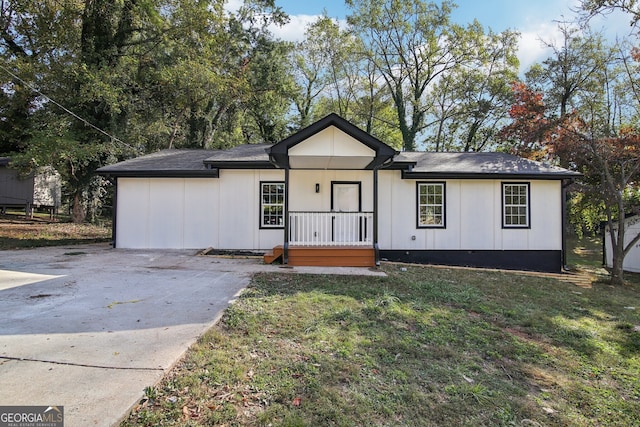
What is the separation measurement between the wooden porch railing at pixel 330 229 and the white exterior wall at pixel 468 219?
51.1 inches

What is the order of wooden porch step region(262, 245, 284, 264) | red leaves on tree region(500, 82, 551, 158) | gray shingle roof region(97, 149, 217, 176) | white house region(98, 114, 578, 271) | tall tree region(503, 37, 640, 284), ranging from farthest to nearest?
red leaves on tree region(500, 82, 551, 158) < white house region(98, 114, 578, 271) < gray shingle roof region(97, 149, 217, 176) < tall tree region(503, 37, 640, 284) < wooden porch step region(262, 245, 284, 264)

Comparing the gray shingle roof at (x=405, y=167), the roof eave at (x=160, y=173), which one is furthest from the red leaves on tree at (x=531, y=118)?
the roof eave at (x=160, y=173)

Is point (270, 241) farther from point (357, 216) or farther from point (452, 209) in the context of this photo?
point (452, 209)

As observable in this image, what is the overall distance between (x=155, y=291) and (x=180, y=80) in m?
13.9

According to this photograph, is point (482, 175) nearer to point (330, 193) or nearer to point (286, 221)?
point (330, 193)

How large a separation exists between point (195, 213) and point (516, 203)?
1002cm

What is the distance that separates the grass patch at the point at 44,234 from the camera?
38.4 ft

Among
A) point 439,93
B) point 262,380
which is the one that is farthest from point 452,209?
point 439,93

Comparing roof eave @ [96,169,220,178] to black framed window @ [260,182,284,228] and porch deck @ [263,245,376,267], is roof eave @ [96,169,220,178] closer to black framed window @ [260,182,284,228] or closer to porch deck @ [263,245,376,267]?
black framed window @ [260,182,284,228]

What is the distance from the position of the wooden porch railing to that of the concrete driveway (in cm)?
133

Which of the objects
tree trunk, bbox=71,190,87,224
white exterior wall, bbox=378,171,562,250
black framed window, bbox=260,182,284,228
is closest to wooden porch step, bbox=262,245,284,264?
black framed window, bbox=260,182,284,228

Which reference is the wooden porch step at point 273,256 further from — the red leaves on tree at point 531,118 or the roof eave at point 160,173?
the red leaves on tree at point 531,118

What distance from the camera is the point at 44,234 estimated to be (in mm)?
13492

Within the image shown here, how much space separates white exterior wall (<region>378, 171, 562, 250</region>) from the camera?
1064 cm
